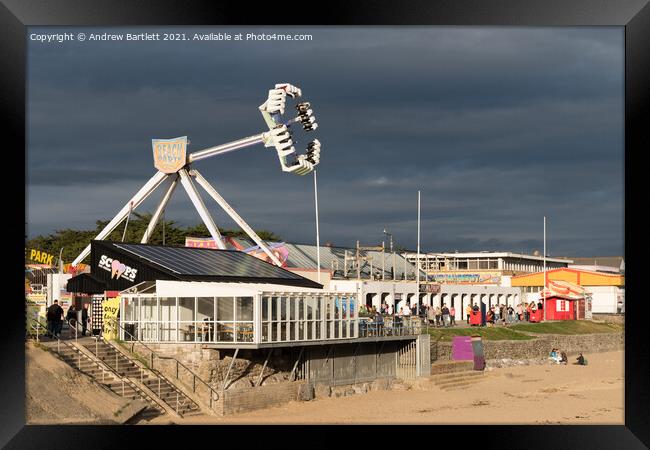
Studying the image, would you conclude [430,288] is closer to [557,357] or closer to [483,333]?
[483,333]

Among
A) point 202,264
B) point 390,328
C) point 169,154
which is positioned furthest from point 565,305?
point 202,264

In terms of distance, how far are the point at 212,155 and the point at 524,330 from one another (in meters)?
22.0

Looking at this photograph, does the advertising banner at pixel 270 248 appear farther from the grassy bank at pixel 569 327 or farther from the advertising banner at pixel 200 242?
the grassy bank at pixel 569 327

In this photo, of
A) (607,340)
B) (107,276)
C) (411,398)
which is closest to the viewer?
(107,276)

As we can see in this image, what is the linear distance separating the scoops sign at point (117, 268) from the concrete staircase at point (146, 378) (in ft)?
11.9

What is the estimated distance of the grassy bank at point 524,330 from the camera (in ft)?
152

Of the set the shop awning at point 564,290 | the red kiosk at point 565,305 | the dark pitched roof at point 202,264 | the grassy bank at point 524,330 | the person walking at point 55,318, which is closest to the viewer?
the person walking at point 55,318

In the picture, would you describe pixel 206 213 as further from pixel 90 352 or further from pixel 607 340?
pixel 607 340

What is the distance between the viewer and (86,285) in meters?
32.7

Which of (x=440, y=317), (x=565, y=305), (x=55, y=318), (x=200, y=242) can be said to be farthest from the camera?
(x=565, y=305)

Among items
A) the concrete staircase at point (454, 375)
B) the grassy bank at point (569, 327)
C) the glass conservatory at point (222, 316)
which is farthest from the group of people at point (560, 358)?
the glass conservatory at point (222, 316)
